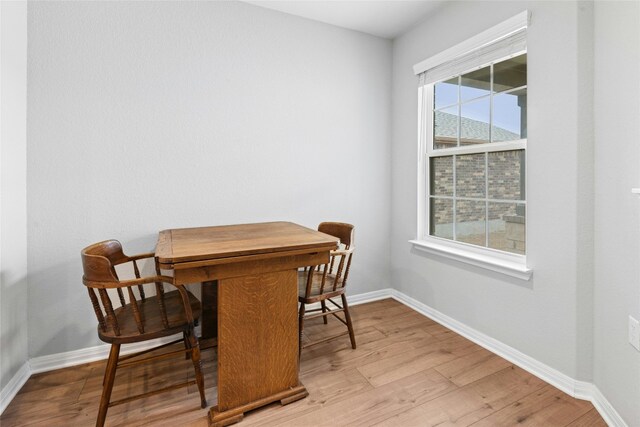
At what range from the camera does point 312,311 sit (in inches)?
108

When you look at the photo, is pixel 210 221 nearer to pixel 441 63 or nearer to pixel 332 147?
pixel 332 147

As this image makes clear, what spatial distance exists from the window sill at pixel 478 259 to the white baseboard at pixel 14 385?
2874 millimetres

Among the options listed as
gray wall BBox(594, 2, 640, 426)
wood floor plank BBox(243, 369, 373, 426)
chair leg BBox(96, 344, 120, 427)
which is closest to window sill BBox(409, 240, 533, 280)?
gray wall BBox(594, 2, 640, 426)

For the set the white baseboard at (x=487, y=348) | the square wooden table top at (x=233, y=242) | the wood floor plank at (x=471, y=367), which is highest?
the square wooden table top at (x=233, y=242)

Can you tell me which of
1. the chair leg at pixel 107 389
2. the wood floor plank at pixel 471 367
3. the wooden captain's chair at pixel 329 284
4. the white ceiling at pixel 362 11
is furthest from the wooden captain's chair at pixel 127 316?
the white ceiling at pixel 362 11

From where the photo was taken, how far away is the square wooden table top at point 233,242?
1414mm

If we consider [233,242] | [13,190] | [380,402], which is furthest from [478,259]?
[13,190]

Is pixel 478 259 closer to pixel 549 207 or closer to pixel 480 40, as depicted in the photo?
pixel 549 207

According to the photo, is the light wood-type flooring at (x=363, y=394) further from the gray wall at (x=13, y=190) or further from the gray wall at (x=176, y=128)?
the gray wall at (x=176, y=128)

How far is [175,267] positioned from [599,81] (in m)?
2.26

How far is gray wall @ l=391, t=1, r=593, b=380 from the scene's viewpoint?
166 centimetres

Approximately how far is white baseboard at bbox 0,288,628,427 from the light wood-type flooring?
0.04 meters

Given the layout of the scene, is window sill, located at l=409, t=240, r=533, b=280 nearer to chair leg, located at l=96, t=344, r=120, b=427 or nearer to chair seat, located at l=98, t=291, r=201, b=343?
chair seat, located at l=98, t=291, r=201, b=343

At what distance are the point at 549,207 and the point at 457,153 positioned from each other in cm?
87
